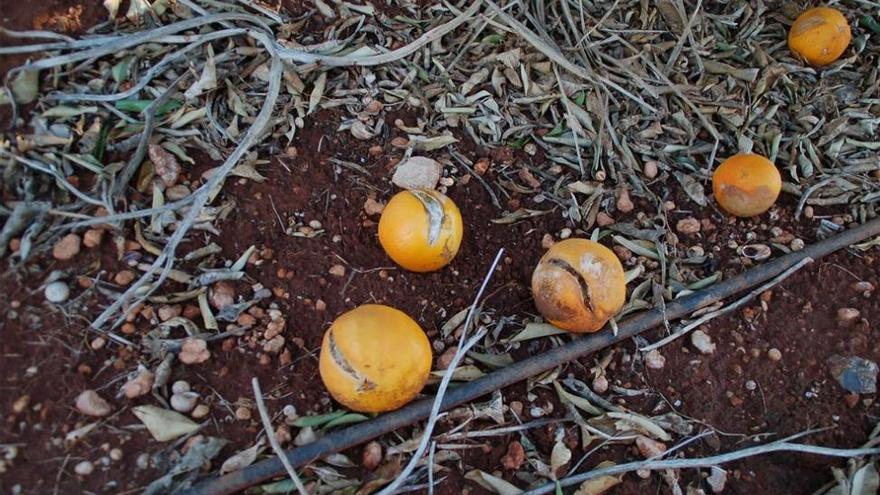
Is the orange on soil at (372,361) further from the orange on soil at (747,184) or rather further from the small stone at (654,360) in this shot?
the orange on soil at (747,184)

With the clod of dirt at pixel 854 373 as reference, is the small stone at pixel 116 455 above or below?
above

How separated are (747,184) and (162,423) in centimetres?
246

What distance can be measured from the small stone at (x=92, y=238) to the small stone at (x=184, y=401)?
64 cm

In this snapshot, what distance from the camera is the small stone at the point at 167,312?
95.0 inches

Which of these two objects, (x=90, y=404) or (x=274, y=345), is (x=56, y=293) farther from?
(x=274, y=345)

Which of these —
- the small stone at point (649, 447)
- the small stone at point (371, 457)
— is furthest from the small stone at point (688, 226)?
the small stone at point (371, 457)

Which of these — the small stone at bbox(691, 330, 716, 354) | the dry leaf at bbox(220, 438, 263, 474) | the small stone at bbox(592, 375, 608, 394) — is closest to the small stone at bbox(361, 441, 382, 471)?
the dry leaf at bbox(220, 438, 263, 474)

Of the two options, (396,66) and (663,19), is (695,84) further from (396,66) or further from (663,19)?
(396,66)

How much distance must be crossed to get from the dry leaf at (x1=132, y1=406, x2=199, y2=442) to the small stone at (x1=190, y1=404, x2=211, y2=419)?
0.11 ft

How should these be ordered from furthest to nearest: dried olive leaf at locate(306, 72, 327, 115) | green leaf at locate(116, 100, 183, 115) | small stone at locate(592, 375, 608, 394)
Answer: dried olive leaf at locate(306, 72, 327, 115)
green leaf at locate(116, 100, 183, 115)
small stone at locate(592, 375, 608, 394)

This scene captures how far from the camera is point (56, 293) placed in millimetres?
2336

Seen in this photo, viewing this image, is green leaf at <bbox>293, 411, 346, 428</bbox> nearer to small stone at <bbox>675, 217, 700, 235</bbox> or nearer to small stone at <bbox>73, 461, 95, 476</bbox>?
small stone at <bbox>73, 461, 95, 476</bbox>

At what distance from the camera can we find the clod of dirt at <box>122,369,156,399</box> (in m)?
2.25

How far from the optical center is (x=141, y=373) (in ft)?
7.51
